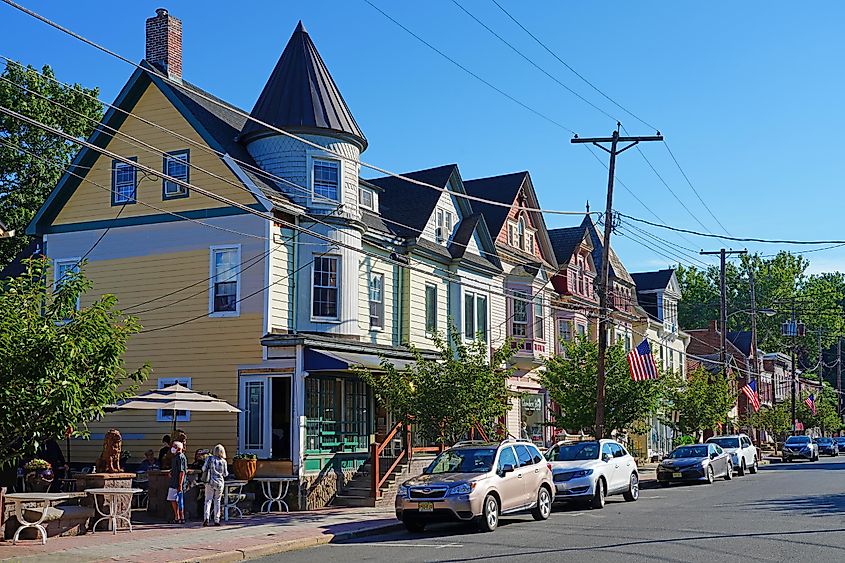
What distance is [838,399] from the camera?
120125 mm

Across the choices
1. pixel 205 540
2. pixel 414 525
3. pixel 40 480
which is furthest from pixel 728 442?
pixel 205 540

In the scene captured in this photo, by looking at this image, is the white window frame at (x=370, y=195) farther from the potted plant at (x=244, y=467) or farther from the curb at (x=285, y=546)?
the curb at (x=285, y=546)

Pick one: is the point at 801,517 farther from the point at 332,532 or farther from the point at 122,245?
the point at 122,245

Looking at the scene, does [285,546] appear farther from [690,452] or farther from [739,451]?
[739,451]

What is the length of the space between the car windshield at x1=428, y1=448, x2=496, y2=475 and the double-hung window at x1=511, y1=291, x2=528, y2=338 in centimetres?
1748

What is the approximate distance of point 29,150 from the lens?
3938 cm

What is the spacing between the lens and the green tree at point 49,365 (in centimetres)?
1255

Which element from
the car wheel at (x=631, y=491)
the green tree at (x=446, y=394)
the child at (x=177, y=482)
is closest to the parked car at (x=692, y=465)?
the car wheel at (x=631, y=491)

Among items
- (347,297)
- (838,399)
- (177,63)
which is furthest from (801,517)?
(838,399)

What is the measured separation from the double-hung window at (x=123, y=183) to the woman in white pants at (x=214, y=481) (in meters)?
10.7

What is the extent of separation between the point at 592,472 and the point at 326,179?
1048cm

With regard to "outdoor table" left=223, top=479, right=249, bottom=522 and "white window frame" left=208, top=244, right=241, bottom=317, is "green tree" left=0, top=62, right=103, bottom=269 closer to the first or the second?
"white window frame" left=208, top=244, right=241, bottom=317

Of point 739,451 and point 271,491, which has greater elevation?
point 271,491

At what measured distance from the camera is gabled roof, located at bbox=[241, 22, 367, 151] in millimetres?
25969
